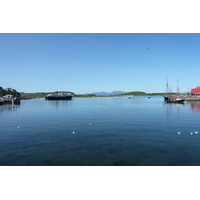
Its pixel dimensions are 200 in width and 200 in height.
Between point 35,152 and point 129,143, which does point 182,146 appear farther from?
point 35,152

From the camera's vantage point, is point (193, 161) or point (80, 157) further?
point (80, 157)

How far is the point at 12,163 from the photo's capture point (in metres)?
10.6

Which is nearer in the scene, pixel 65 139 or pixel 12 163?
pixel 12 163

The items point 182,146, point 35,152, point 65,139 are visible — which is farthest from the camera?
point 65,139

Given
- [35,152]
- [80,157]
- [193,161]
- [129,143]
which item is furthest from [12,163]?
[193,161]

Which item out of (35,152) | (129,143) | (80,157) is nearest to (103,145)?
(129,143)

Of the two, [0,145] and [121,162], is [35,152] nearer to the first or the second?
[0,145]

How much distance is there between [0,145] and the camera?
14781 millimetres

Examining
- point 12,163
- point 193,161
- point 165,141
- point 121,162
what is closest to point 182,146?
point 165,141

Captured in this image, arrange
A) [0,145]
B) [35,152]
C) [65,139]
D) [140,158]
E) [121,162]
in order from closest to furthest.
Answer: [121,162] < [140,158] < [35,152] < [0,145] < [65,139]

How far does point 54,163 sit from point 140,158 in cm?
554

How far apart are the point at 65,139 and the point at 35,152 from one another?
4.20 meters

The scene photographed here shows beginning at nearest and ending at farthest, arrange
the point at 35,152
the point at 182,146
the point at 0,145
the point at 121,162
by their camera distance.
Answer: the point at 121,162, the point at 35,152, the point at 182,146, the point at 0,145

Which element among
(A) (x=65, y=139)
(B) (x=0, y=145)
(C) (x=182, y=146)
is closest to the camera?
(C) (x=182, y=146)
